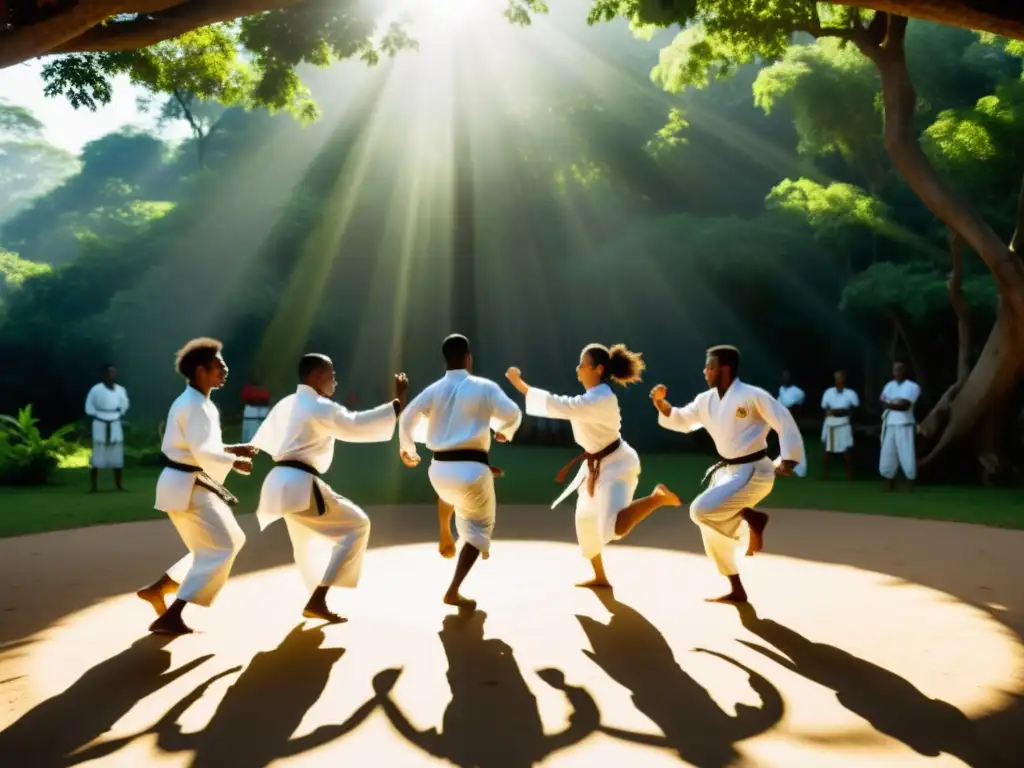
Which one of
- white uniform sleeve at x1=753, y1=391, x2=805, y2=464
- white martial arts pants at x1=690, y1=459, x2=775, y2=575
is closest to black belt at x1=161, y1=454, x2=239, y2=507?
white martial arts pants at x1=690, y1=459, x2=775, y2=575

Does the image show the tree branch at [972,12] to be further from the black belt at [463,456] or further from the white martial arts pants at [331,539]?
the white martial arts pants at [331,539]

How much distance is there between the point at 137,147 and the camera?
51469 mm

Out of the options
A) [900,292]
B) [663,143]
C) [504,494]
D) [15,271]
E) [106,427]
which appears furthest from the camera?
[15,271]

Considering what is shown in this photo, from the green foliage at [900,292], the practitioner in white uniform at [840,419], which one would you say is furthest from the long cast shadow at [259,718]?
the green foliage at [900,292]

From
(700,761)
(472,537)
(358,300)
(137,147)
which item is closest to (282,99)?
(472,537)

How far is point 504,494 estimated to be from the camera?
44.3ft

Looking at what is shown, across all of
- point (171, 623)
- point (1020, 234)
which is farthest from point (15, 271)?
point (171, 623)

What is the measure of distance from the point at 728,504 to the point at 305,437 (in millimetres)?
2810

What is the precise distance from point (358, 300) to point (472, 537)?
23.0 meters

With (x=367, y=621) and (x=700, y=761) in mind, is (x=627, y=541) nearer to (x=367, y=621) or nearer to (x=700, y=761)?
(x=367, y=621)

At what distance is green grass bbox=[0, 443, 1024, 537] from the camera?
11445 millimetres

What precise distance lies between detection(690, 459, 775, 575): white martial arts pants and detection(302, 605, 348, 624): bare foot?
7.85 feet

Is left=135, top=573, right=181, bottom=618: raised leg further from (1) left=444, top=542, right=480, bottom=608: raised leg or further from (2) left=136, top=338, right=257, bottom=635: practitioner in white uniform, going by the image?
(1) left=444, top=542, right=480, bottom=608: raised leg

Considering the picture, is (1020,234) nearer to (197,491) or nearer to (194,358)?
(194,358)
